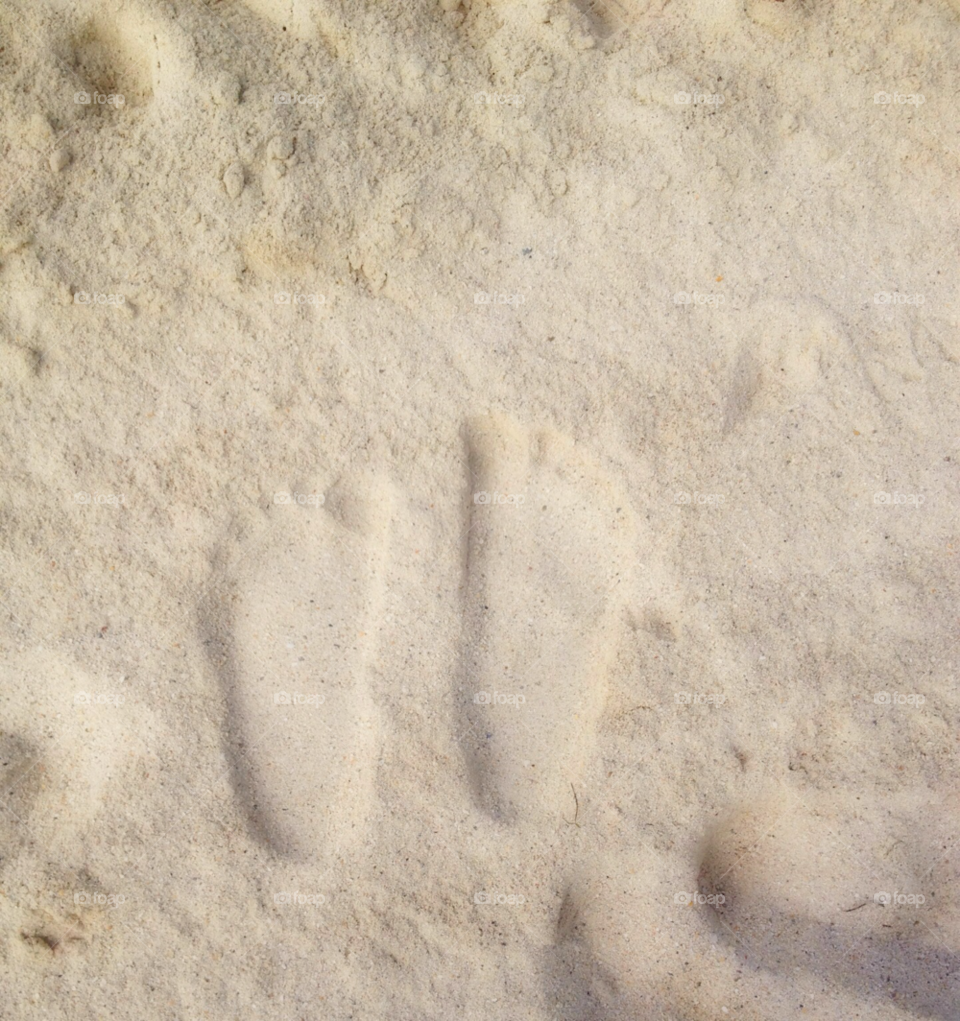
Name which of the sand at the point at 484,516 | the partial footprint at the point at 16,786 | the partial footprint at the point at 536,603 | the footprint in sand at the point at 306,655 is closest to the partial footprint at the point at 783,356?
the sand at the point at 484,516

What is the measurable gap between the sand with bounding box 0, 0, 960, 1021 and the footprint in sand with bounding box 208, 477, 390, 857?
0.01 metres

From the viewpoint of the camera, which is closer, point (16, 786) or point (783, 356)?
point (16, 786)

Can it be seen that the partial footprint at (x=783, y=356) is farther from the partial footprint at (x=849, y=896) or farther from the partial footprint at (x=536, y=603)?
the partial footprint at (x=849, y=896)

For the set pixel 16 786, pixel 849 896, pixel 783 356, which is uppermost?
pixel 783 356

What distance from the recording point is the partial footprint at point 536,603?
234 cm

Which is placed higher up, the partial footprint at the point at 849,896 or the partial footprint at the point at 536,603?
the partial footprint at the point at 536,603

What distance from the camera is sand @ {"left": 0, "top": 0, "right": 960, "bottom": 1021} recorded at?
7.38 feet

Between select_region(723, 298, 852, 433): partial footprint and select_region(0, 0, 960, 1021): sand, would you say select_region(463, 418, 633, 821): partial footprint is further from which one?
select_region(723, 298, 852, 433): partial footprint

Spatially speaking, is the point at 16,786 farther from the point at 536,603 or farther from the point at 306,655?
the point at 536,603

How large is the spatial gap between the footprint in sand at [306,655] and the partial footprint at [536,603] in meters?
0.31

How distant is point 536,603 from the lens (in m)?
2.38

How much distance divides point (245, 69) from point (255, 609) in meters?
1.53

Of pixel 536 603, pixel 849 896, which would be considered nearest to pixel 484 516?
pixel 536 603

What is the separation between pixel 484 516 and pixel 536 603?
30 cm
